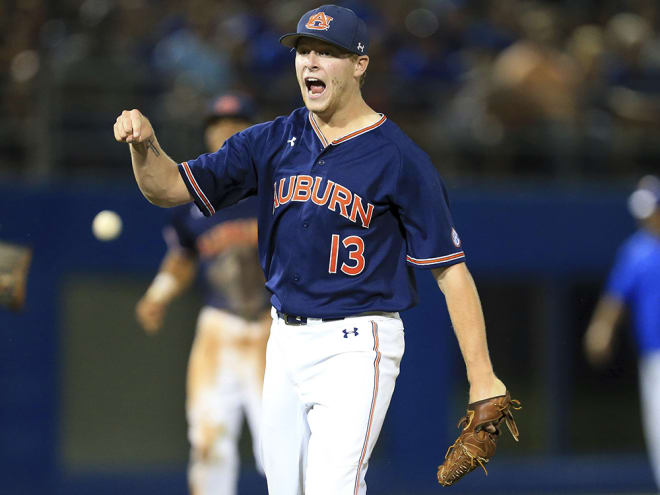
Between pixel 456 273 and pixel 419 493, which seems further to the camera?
pixel 419 493

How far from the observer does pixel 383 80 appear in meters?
9.07

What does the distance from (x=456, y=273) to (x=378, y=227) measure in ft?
1.06

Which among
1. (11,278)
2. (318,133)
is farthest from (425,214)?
(11,278)

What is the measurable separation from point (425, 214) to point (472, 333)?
0.45m

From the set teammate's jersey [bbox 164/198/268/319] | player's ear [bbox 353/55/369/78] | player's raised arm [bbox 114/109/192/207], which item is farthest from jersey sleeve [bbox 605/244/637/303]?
player's raised arm [bbox 114/109/192/207]

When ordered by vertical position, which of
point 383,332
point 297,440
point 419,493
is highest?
point 383,332

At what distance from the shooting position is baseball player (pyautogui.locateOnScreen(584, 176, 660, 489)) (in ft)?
26.9

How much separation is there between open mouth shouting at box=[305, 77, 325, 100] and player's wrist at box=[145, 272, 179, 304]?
2713mm

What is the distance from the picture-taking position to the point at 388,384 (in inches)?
159

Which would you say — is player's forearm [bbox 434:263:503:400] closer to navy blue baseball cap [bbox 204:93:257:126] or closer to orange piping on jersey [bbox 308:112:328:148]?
orange piping on jersey [bbox 308:112:328:148]

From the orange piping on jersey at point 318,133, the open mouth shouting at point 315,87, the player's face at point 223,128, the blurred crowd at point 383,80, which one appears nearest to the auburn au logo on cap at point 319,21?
the open mouth shouting at point 315,87

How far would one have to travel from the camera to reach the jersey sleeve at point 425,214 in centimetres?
395

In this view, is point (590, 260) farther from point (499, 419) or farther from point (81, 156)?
point (499, 419)

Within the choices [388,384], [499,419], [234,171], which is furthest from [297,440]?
[234,171]
